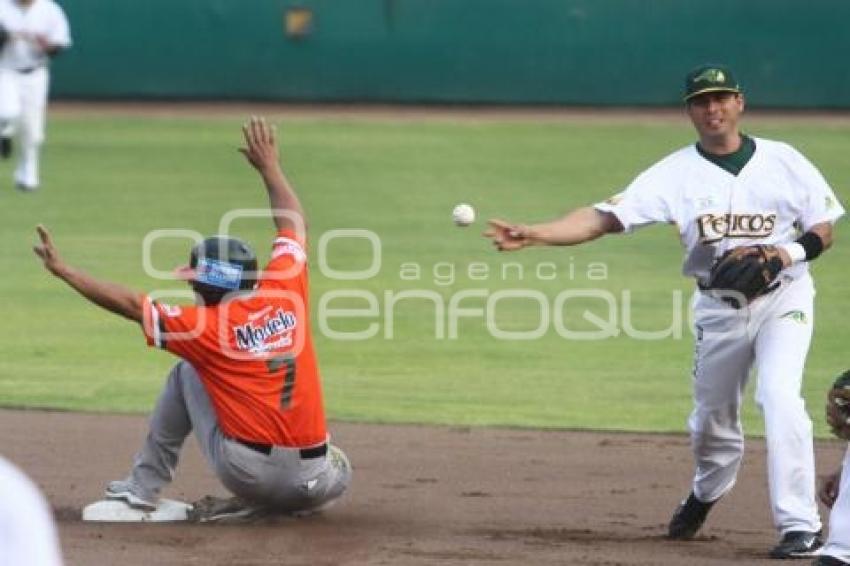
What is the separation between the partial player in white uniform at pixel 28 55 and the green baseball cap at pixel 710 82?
37.2 feet

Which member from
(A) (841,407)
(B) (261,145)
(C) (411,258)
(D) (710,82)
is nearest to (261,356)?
(B) (261,145)

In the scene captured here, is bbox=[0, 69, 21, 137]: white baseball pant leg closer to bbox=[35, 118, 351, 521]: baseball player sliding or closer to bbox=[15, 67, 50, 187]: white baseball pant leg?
bbox=[15, 67, 50, 187]: white baseball pant leg

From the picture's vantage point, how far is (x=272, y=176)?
679cm

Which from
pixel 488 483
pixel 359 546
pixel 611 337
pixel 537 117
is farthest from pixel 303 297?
pixel 537 117

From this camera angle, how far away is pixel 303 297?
6.52 meters

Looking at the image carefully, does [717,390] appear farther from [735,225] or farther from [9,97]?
[9,97]

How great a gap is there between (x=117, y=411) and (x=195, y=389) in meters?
2.67

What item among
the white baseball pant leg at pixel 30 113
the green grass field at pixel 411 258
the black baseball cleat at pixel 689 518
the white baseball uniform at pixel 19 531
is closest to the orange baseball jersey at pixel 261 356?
the black baseball cleat at pixel 689 518

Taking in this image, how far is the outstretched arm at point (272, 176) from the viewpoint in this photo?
6.78 meters

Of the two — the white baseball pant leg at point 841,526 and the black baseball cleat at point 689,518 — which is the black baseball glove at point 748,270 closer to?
the black baseball cleat at point 689,518

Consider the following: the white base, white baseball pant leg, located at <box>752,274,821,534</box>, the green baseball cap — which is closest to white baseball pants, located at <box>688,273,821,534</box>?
white baseball pant leg, located at <box>752,274,821,534</box>

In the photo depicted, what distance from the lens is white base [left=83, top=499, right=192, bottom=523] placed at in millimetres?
6645

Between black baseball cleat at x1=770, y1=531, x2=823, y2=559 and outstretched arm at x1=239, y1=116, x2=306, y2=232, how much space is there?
82.3 inches

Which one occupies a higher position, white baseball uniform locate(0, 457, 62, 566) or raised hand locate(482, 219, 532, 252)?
raised hand locate(482, 219, 532, 252)
